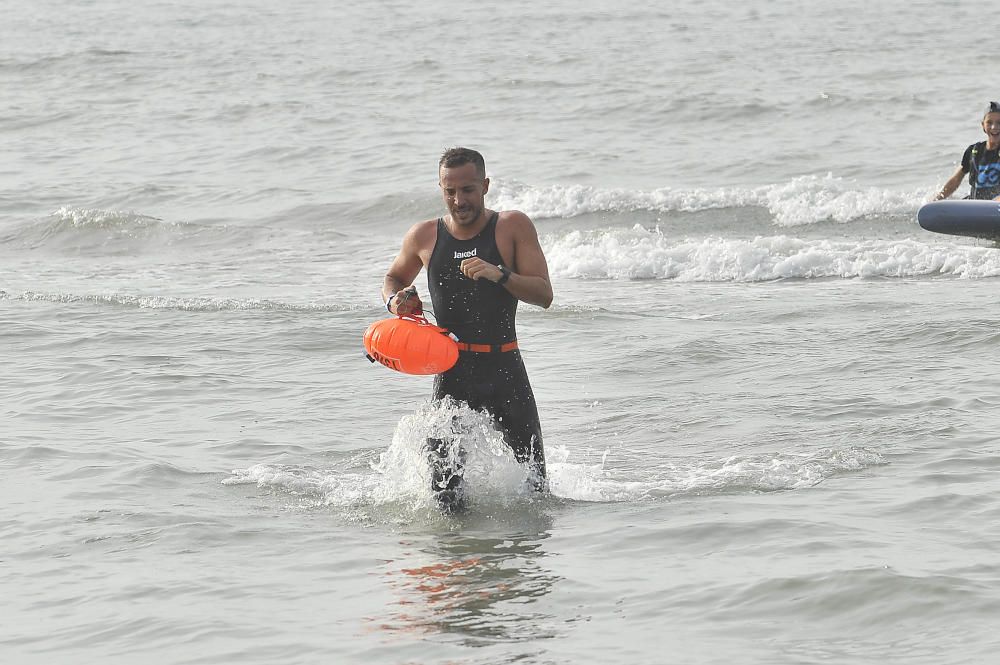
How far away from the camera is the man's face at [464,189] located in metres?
5.94

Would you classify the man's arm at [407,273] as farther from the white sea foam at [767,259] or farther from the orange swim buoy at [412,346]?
the white sea foam at [767,259]

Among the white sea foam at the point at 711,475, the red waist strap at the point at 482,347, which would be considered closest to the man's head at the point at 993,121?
the white sea foam at the point at 711,475

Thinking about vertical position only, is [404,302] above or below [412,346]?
above

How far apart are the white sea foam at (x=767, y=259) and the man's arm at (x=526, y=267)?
7.89 metres

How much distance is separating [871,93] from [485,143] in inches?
270

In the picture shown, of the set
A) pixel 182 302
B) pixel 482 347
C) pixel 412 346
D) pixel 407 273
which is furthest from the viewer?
pixel 182 302

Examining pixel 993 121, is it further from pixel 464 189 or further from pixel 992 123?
pixel 464 189

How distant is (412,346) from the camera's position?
19.7 feet

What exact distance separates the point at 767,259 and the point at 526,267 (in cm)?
838

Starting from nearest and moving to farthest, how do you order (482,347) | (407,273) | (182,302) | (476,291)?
1. (476,291)
2. (482,347)
3. (407,273)
4. (182,302)

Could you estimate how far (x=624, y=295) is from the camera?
12977 millimetres

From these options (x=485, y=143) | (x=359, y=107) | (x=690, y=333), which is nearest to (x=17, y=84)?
(x=359, y=107)

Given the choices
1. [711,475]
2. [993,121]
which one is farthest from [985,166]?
[711,475]

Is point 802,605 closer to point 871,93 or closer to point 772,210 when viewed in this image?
point 772,210
